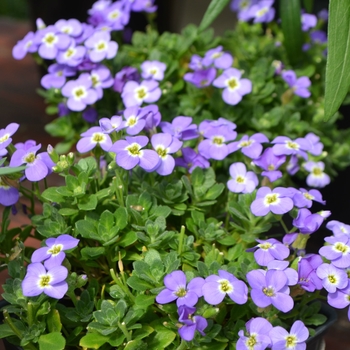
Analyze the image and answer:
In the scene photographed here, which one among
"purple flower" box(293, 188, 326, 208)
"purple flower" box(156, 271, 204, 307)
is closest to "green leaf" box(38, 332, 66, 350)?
"purple flower" box(156, 271, 204, 307)

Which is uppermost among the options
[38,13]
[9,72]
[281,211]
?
[281,211]

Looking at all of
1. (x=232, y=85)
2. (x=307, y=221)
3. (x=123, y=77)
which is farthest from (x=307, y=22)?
(x=307, y=221)

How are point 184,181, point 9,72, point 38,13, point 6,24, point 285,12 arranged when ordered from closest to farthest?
point 184,181
point 285,12
point 38,13
point 9,72
point 6,24

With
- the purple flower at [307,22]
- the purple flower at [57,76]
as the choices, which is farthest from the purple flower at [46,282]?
the purple flower at [307,22]

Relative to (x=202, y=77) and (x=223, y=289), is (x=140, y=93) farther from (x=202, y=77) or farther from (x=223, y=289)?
(x=223, y=289)

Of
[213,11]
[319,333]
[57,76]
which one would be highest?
[213,11]

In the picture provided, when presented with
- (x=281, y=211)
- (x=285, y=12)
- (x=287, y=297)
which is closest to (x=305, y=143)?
(x=281, y=211)

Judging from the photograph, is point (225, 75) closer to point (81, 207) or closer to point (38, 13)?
point (81, 207)

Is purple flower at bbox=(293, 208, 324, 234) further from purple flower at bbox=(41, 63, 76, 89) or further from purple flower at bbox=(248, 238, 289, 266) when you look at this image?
purple flower at bbox=(41, 63, 76, 89)
